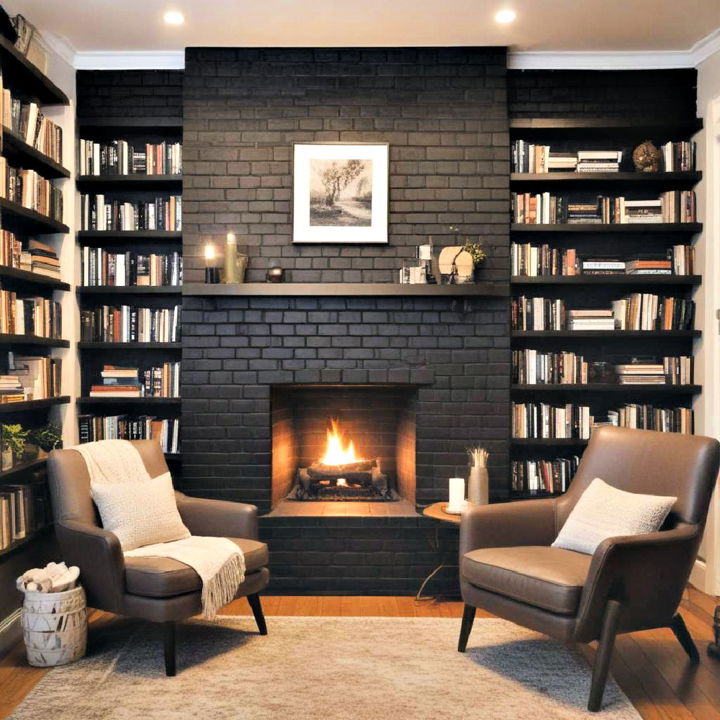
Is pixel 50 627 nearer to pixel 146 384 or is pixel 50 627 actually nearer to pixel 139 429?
pixel 139 429

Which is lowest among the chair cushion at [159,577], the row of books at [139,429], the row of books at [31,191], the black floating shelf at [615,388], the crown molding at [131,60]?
the chair cushion at [159,577]

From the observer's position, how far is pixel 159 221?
4.53 m

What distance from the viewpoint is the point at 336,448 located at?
194 inches

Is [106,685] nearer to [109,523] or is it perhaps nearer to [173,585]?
[173,585]

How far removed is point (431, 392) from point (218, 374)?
1228 millimetres

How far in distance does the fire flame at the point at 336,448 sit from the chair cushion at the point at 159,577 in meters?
1.84

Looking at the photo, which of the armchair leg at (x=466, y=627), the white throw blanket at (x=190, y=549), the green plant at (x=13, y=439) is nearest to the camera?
the white throw blanket at (x=190, y=549)

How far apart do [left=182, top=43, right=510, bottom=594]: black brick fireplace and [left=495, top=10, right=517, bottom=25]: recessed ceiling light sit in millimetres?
363

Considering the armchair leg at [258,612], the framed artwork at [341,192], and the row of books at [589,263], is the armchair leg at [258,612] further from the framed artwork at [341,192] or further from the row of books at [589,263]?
the row of books at [589,263]

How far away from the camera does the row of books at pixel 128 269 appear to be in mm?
4488

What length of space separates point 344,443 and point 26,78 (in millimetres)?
2744

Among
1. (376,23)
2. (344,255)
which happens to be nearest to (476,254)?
(344,255)

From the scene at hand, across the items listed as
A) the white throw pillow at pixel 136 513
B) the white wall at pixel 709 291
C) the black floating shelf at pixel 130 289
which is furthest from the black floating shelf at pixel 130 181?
the white wall at pixel 709 291

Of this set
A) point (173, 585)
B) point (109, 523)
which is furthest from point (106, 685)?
point (109, 523)
